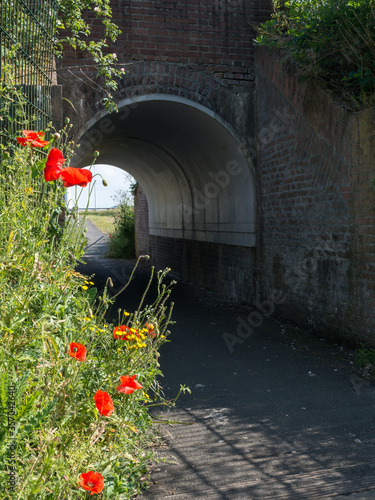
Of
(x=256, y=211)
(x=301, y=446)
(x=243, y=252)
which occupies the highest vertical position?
(x=256, y=211)

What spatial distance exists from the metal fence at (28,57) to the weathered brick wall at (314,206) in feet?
11.0

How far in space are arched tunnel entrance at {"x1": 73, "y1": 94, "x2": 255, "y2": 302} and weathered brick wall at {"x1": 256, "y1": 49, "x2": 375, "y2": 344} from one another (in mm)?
744

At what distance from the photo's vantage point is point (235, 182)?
32.2 ft

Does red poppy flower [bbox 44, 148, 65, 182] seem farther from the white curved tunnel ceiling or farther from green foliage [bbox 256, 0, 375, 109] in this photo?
the white curved tunnel ceiling

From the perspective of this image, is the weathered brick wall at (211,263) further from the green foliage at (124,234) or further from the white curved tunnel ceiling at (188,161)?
the green foliage at (124,234)

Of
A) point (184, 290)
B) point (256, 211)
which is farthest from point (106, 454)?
point (184, 290)

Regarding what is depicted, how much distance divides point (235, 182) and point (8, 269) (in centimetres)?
740

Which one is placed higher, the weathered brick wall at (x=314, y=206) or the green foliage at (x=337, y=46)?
the green foliage at (x=337, y=46)

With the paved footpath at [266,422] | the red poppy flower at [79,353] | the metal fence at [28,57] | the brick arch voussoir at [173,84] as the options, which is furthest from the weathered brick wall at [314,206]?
the red poppy flower at [79,353]

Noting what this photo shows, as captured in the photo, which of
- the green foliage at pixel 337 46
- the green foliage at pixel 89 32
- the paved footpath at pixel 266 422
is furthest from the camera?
the green foliage at pixel 89 32

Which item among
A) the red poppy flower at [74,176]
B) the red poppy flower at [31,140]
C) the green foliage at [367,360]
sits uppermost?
the red poppy flower at [31,140]

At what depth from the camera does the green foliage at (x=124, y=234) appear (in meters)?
Answer: 21.9

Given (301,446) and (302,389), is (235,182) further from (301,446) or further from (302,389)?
(301,446)

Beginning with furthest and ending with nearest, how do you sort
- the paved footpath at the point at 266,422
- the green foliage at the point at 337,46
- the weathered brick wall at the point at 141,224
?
1. the weathered brick wall at the point at 141,224
2. the green foliage at the point at 337,46
3. the paved footpath at the point at 266,422
